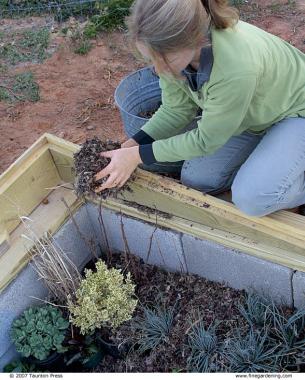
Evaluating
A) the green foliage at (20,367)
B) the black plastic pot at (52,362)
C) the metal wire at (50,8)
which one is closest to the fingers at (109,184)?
the black plastic pot at (52,362)

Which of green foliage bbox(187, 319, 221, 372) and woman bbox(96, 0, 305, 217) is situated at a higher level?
woman bbox(96, 0, 305, 217)

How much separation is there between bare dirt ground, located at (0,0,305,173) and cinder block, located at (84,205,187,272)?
97 centimetres

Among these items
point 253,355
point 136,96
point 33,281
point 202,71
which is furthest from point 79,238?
point 202,71

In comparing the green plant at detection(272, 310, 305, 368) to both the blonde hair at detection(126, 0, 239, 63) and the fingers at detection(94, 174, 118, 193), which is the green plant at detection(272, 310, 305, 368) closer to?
the fingers at detection(94, 174, 118, 193)

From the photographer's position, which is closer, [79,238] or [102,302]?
[102,302]

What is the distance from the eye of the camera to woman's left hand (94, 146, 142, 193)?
243cm

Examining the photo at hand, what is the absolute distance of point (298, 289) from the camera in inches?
94.6

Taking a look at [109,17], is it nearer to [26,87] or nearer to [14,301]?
[26,87]

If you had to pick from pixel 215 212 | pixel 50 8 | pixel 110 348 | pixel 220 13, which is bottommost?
pixel 110 348

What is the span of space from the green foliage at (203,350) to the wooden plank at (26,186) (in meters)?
1.01

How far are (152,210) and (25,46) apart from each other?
2.70 m

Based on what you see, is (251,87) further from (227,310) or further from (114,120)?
(114,120)

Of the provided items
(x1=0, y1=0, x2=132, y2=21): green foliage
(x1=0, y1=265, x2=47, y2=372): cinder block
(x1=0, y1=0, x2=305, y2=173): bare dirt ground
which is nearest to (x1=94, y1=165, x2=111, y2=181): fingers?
(x1=0, y1=265, x2=47, y2=372): cinder block

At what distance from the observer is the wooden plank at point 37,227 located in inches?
99.9
